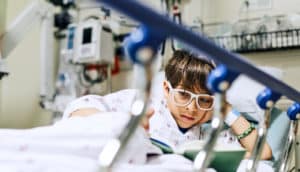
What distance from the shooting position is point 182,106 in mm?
1387

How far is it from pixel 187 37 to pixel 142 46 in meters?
0.07

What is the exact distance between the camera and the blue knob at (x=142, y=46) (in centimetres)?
47

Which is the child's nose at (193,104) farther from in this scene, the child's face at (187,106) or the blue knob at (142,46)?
the blue knob at (142,46)

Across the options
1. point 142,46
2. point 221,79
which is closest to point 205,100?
point 221,79

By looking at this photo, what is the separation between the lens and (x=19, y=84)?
323cm

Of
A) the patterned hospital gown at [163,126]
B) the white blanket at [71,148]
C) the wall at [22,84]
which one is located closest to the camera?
the white blanket at [71,148]

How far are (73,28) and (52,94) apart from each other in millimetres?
462

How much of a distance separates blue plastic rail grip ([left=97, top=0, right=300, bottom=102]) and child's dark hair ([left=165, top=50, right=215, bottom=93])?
Answer: 56 cm

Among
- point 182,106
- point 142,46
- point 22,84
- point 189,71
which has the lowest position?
point 22,84

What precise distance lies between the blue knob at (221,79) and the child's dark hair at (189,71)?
63 cm

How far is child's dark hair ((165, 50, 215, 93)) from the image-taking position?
130 cm

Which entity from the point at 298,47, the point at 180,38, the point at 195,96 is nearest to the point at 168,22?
the point at 180,38

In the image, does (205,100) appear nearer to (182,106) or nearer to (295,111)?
(182,106)

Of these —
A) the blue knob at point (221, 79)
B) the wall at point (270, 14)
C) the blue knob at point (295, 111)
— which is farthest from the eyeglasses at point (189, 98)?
the wall at point (270, 14)
